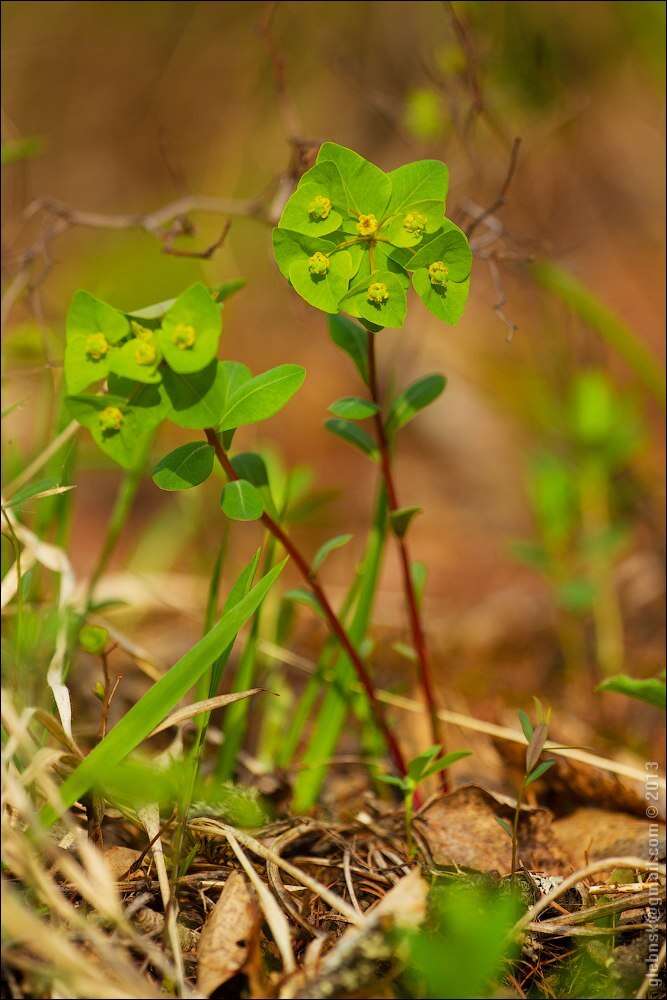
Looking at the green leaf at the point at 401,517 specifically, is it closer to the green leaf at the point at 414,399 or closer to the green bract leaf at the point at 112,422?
the green leaf at the point at 414,399

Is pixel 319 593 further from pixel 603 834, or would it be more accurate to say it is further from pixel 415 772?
pixel 603 834

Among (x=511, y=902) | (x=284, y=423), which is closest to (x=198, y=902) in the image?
(x=511, y=902)

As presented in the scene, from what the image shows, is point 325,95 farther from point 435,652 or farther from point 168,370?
point 168,370

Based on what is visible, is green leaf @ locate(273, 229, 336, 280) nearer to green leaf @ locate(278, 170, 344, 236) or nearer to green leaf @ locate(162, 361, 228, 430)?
green leaf @ locate(278, 170, 344, 236)

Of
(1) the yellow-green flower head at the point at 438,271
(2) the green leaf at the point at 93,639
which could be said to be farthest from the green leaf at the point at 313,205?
(2) the green leaf at the point at 93,639

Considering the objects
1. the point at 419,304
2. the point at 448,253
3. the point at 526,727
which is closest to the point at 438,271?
the point at 448,253
